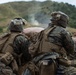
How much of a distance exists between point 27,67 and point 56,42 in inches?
29.3

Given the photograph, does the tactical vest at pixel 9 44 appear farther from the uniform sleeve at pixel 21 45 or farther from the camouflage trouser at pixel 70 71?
the camouflage trouser at pixel 70 71

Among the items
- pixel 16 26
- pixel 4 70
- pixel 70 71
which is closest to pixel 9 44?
pixel 16 26

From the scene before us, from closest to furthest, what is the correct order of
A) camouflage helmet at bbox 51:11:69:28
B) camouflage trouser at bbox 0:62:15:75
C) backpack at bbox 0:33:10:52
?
camouflage helmet at bbox 51:11:69:28 → camouflage trouser at bbox 0:62:15:75 → backpack at bbox 0:33:10:52

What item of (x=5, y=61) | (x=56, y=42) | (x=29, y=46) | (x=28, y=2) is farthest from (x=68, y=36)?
(x=28, y=2)

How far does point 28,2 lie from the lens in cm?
9244

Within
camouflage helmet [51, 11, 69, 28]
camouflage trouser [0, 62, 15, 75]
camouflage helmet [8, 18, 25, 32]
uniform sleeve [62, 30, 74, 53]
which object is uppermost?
camouflage helmet [51, 11, 69, 28]

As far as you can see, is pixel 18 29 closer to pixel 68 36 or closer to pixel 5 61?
pixel 5 61

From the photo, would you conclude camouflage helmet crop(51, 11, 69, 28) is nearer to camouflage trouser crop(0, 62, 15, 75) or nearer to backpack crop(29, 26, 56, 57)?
backpack crop(29, 26, 56, 57)

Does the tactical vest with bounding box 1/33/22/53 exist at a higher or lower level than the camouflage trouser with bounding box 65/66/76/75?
higher

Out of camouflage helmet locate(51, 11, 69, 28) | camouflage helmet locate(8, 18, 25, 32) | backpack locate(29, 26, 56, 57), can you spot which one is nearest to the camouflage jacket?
backpack locate(29, 26, 56, 57)

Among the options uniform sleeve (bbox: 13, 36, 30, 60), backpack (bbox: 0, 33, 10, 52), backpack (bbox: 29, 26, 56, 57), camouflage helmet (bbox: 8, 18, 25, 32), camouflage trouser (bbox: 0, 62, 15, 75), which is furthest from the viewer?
camouflage helmet (bbox: 8, 18, 25, 32)

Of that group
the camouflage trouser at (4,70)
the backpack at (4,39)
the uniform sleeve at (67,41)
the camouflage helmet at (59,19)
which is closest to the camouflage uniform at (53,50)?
the uniform sleeve at (67,41)

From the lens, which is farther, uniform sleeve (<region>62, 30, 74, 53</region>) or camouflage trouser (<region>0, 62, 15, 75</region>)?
camouflage trouser (<region>0, 62, 15, 75</region>)

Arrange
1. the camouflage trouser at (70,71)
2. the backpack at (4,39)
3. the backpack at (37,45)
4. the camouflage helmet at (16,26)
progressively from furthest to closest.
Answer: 1. the camouflage helmet at (16,26)
2. the backpack at (4,39)
3. the backpack at (37,45)
4. the camouflage trouser at (70,71)
